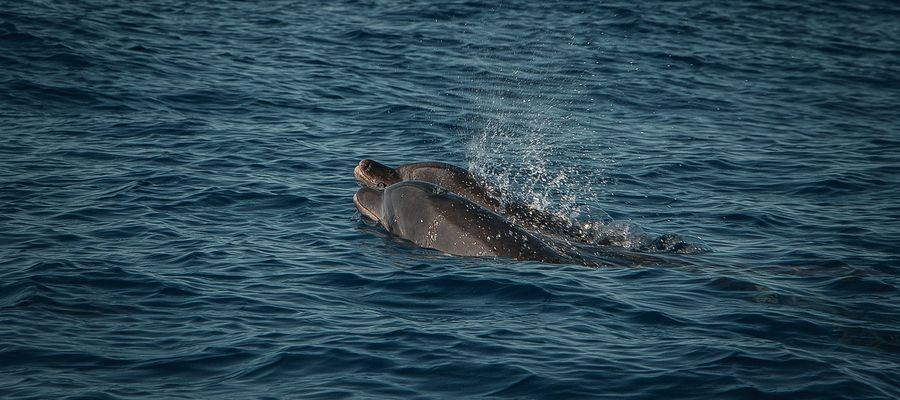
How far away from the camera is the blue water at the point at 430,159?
34.3 feet

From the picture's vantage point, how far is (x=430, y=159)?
64.3ft

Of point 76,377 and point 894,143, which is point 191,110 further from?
point 894,143

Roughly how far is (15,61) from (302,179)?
900 cm

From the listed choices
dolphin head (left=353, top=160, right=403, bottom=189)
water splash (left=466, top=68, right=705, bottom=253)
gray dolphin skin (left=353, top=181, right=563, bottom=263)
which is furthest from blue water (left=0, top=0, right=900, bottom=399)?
dolphin head (left=353, top=160, right=403, bottom=189)

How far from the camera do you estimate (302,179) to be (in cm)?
1819

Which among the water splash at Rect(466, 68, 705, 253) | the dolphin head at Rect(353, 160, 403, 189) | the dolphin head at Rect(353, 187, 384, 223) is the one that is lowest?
the water splash at Rect(466, 68, 705, 253)

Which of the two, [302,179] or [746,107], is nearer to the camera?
[302,179]

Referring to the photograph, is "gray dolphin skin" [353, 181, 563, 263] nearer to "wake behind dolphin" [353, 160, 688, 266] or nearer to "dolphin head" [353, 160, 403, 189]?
"wake behind dolphin" [353, 160, 688, 266]

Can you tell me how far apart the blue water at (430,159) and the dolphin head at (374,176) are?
26.0 inches

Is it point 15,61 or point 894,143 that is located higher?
point 15,61

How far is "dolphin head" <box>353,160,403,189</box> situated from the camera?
16422 mm

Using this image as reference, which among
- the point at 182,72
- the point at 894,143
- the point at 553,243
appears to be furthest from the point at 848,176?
the point at 182,72

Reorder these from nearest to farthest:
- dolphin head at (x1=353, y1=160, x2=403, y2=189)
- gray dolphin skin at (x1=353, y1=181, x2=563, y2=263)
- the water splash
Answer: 1. gray dolphin skin at (x1=353, y1=181, x2=563, y2=263)
2. the water splash
3. dolphin head at (x1=353, y1=160, x2=403, y2=189)

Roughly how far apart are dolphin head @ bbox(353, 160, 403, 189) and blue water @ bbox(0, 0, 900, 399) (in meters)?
0.66
